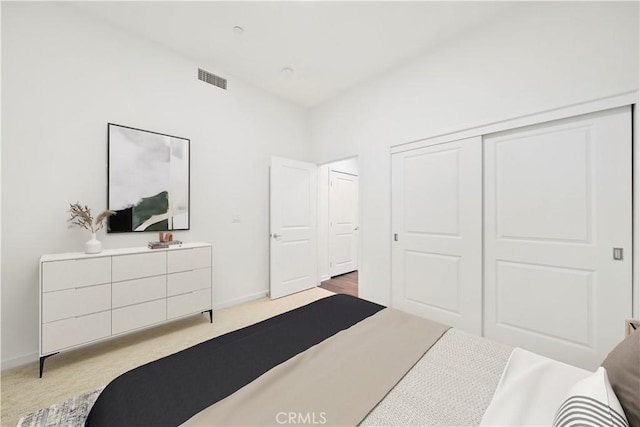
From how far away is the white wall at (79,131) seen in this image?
6.61ft

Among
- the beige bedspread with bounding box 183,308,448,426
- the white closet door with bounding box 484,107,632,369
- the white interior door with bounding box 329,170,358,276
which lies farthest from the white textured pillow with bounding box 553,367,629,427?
the white interior door with bounding box 329,170,358,276

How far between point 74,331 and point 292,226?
248 centimetres

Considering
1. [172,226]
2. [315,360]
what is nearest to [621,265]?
[315,360]

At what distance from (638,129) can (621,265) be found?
3.12ft

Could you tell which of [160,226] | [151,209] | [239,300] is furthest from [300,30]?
[239,300]

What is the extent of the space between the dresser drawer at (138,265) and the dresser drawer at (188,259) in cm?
6

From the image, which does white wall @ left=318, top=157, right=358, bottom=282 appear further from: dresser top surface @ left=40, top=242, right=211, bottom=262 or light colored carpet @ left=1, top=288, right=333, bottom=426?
dresser top surface @ left=40, top=242, right=211, bottom=262

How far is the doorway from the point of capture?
432cm

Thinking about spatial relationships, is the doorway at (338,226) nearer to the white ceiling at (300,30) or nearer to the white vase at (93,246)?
the white ceiling at (300,30)

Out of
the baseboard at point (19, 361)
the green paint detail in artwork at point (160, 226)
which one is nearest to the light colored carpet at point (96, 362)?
the baseboard at point (19, 361)

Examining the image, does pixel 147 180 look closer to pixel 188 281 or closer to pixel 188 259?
pixel 188 259

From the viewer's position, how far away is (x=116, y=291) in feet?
7.16

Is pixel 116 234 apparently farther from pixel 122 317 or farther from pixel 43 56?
pixel 43 56

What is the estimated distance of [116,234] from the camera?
2.46 meters
